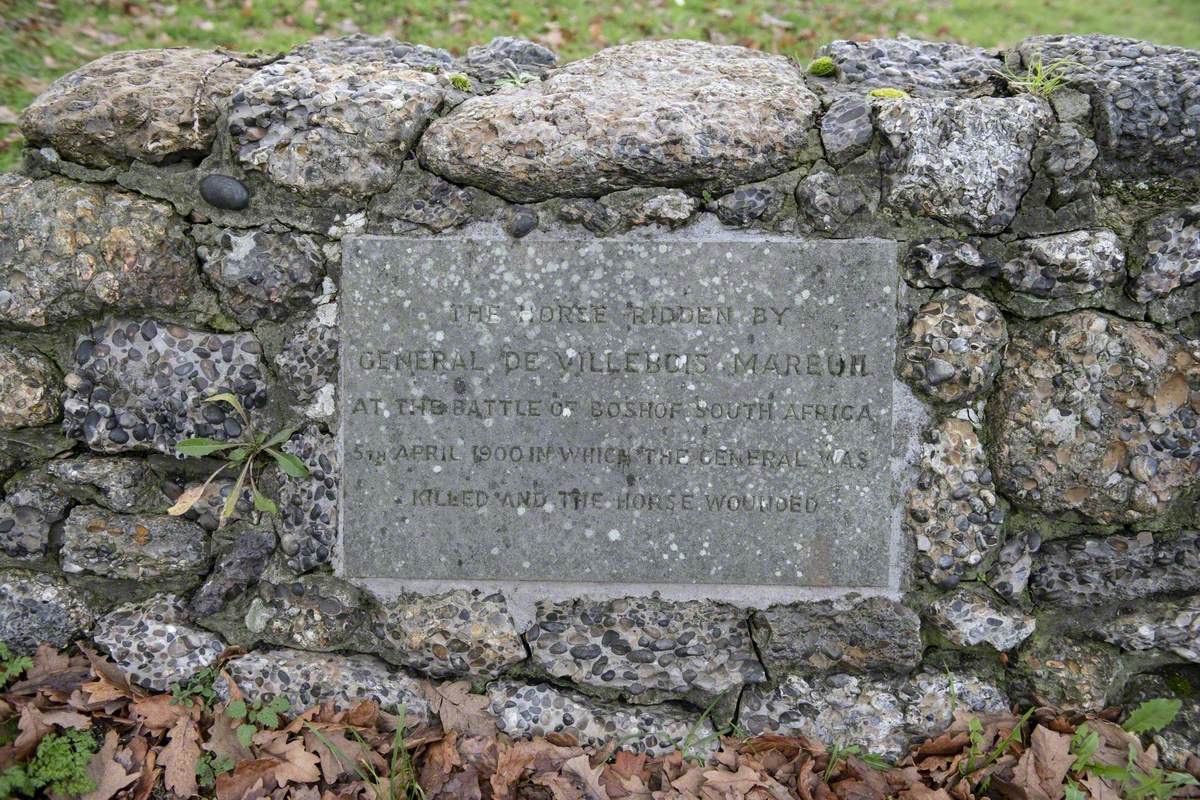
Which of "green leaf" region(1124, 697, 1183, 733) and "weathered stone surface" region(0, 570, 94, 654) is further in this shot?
"weathered stone surface" region(0, 570, 94, 654)

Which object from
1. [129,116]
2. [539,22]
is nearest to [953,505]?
[129,116]

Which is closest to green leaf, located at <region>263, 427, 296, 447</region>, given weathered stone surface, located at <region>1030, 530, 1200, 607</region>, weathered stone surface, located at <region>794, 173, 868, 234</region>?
weathered stone surface, located at <region>794, 173, 868, 234</region>

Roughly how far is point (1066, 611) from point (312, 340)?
2339mm

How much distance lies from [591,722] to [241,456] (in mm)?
1288

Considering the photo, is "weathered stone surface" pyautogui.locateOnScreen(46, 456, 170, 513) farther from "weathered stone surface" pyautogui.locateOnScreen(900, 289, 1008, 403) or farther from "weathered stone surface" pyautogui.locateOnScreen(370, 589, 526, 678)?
"weathered stone surface" pyautogui.locateOnScreen(900, 289, 1008, 403)

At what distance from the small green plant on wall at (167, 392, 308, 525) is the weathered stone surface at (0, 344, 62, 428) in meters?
0.40

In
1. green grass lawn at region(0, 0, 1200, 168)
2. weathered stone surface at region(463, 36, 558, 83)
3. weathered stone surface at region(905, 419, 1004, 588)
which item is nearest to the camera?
weathered stone surface at region(905, 419, 1004, 588)

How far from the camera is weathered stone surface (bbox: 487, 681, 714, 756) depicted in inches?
90.0

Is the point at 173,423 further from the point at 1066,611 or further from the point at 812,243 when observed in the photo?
the point at 1066,611

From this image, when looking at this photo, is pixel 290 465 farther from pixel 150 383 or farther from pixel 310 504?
pixel 150 383

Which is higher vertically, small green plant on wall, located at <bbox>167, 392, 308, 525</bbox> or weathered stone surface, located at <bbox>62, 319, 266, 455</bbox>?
weathered stone surface, located at <bbox>62, 319, 266, 455</bbox>

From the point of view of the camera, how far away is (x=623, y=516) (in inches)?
88.7

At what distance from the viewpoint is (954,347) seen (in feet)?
7.10

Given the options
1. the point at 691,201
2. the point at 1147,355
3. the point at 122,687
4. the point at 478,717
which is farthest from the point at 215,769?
the point at 1147,355
